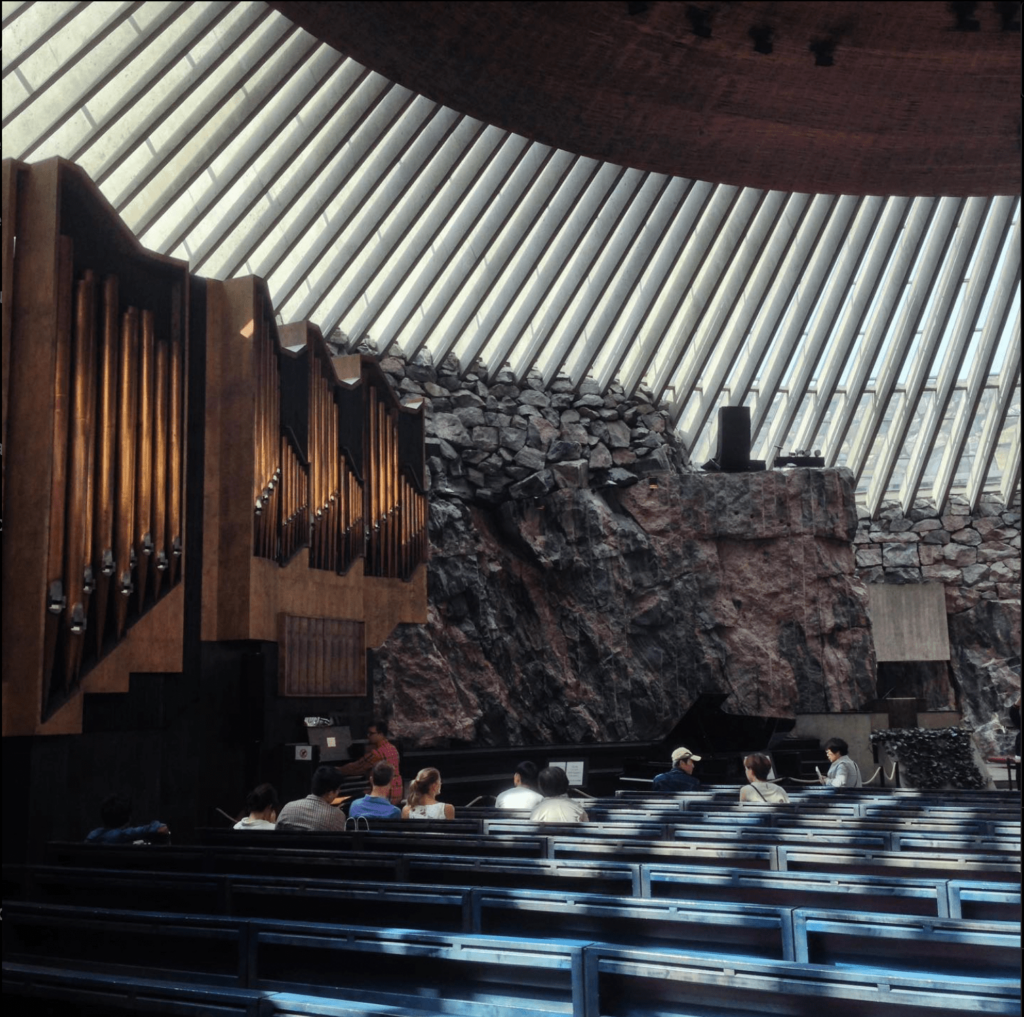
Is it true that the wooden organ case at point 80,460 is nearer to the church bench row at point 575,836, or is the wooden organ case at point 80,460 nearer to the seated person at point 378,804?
the church bench row at point 575,836

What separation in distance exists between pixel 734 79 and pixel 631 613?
7715 mm

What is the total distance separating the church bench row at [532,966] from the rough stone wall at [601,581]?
9.63 meters

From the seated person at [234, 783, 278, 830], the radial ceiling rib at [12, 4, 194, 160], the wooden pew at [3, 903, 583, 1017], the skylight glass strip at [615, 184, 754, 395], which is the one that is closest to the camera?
the wooden pew at [3, 903, 583, 1017]

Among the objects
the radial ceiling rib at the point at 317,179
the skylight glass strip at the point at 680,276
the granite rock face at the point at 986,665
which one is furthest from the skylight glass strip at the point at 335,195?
the granite rock face at the point at 986,665

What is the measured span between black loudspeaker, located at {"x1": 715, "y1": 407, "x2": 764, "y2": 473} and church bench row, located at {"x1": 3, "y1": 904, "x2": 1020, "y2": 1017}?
13.1 metres

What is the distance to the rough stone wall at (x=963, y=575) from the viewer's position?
17766 millimetres

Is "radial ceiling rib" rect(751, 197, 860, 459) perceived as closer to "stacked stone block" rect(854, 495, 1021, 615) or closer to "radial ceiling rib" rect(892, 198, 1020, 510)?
"radial ceiling rib" rect(892, 198, 1020, 510)

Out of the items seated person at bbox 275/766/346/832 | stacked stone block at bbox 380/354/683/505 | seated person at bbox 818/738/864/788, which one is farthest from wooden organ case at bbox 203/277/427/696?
stacked stone block at bbox 380/354/683/505

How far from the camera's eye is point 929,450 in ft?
54.6

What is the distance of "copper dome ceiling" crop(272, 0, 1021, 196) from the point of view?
748 centimetres

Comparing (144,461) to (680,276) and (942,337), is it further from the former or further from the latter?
(942,337)

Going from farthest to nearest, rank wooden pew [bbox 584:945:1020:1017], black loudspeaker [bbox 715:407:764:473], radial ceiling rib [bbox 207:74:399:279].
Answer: black loudspeaker [bbox 715:407:764:473] < radial ceiling rib [bbox 207:74:399:279] < wooden pew [bbox 584:945:1020:1017]

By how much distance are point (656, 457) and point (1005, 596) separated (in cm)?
698

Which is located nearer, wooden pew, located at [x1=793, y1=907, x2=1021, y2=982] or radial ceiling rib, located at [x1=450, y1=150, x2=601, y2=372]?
wooden pew, located at [x1=793, y1=907, x2=1021, y2=982]
